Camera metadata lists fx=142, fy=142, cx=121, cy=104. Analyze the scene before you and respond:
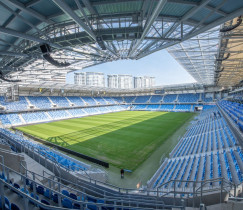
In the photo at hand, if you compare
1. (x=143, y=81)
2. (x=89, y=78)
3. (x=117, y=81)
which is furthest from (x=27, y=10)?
(x=143, y=81)

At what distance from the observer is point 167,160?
37.4 ft

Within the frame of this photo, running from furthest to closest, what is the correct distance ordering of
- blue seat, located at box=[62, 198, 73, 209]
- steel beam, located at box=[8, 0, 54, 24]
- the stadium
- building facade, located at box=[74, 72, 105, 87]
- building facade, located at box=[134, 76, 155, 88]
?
building facade, located at box=[134, 76, 155, 88]
building facade, located at box=[74, 72, 105, 87]
the stadium
steel beam, located at box=[8, 0, 54, 24]
blue seat, located at box=[62, 198, 73, 209]

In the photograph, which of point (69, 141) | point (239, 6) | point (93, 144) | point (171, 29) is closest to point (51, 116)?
point (69, 141)

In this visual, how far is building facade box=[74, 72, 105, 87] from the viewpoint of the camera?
100625 millimetres

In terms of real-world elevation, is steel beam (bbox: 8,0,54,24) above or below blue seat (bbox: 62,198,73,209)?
above

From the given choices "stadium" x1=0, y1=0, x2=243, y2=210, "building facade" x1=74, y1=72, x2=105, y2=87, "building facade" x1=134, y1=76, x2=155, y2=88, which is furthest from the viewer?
"building facade" x1=134, y1=76, x2=155, y2=88

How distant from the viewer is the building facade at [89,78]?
101 m

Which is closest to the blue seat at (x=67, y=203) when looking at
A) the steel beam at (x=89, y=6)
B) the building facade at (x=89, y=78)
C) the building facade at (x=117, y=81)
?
the steel beam at (x=89, y=6)

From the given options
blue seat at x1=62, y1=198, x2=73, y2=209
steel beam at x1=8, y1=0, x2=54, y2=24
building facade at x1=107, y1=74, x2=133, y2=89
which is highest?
building facade at x1=107, y1=74, x2=133, y2=89

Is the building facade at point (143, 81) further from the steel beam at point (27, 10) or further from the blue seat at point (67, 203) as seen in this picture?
the blue seat at point (67, 203)

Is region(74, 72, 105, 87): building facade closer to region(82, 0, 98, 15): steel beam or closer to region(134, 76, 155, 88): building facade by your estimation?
region(134, 76, 155, 88): building facade

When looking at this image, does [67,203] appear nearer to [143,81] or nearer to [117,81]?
[117,81]

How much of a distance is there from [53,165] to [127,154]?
690cm

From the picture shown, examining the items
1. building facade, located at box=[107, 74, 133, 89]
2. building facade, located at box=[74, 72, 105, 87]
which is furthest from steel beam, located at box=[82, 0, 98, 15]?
building facade, located at box=[107, 74, 133, 89]
